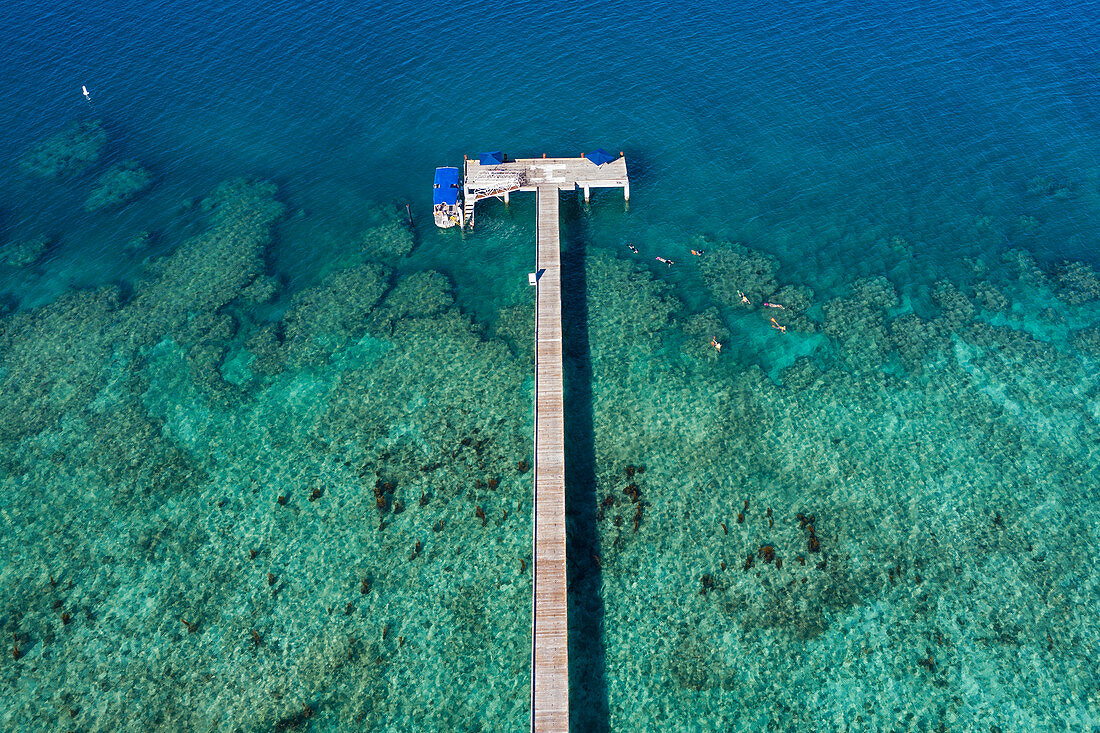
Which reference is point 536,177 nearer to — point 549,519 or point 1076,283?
point 549,519

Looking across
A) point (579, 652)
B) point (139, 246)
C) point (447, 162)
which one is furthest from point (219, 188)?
point (579, 652)

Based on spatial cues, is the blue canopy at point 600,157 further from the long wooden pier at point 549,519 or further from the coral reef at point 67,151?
the coral reef at point 67,151

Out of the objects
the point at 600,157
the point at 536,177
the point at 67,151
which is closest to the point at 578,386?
the point at 536,177

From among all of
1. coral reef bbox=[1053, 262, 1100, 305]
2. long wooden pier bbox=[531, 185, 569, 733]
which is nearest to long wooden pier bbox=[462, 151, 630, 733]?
long wooden pier bbox=[531, 185, 569, 733]

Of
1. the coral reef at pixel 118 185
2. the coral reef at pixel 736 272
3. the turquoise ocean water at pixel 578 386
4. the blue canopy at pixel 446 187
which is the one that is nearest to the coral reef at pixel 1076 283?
the turquoise ocean water at pixel 578 386

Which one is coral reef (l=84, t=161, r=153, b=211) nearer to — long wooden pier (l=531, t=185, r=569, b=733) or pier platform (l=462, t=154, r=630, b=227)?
pier platform (l=462, t=154, r=630, b=227)
